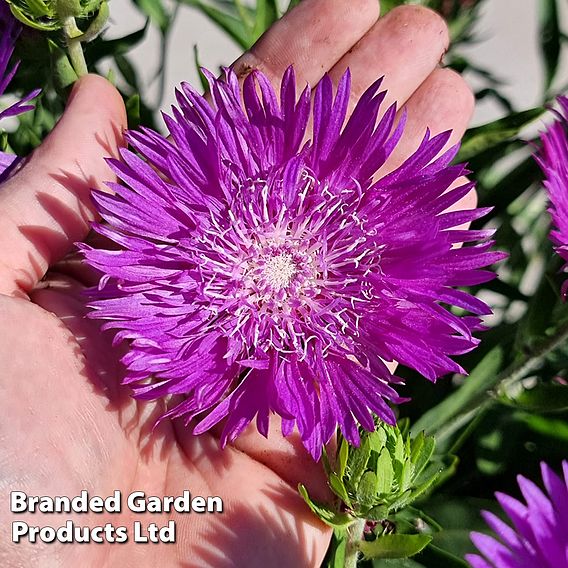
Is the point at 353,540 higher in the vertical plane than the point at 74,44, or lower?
lower

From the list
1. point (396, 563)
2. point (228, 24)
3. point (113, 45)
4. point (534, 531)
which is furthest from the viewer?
point (228, 24)

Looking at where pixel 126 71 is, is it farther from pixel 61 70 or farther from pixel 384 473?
pixel 384 473

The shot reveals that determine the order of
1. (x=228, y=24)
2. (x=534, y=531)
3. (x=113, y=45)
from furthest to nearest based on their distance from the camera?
Answer: (x=228, y=24), (x=113, y=45), (x=534, y=531)

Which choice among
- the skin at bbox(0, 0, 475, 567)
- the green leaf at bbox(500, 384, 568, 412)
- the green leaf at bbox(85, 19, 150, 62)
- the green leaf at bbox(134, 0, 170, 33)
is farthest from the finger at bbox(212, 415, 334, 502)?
the green leaf at bbox(134, 0, 170, 33)

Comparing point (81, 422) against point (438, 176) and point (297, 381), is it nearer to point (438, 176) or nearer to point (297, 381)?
point (297, 381)

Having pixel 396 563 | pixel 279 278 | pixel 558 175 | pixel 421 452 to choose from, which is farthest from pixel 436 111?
pixel 396 563

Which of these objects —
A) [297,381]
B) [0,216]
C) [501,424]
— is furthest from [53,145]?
[501,424]

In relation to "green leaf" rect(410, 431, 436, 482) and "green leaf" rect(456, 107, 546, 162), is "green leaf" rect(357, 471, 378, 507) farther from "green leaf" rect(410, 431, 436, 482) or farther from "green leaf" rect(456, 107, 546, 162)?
"green leaf" rect(456, 107, 546, 162)

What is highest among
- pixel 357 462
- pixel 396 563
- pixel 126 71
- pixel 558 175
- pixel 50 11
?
pixel 50 11
